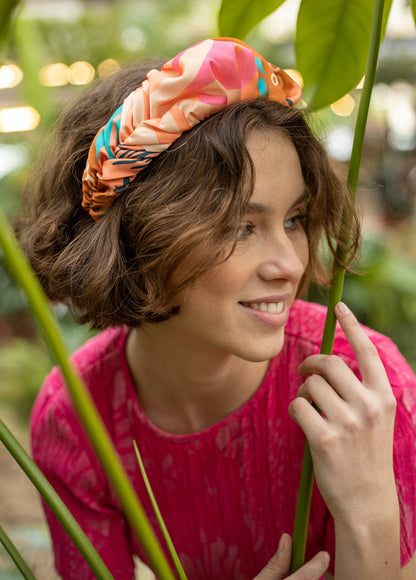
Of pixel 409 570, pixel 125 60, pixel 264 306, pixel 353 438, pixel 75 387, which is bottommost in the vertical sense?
pixel 409 570

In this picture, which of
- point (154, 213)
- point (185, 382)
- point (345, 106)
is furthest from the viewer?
point (345, 106)

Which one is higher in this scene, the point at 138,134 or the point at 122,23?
the point at 122,23

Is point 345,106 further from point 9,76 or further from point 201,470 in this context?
point 201,470

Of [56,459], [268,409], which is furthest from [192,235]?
[56,459]

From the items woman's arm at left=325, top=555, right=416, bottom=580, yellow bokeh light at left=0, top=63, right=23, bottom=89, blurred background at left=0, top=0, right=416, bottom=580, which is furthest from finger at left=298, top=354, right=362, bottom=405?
yellow bokeh light at left=0, top=63, right=23, bottom=89

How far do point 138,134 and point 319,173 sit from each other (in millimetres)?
224

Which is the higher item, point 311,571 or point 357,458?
point 357,458

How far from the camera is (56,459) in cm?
83

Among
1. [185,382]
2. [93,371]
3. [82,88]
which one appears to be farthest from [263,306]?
[82,88]

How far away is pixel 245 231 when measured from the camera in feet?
2.05

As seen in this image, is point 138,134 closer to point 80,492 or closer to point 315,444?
point 315,444

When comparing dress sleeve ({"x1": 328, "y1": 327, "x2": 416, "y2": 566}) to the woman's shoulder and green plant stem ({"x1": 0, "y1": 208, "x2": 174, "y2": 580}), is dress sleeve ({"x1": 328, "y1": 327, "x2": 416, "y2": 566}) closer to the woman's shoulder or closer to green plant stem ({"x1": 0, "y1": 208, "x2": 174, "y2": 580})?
the woman's shoulder

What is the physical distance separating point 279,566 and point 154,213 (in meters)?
0.38

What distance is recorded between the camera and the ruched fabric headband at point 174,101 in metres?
0.58
